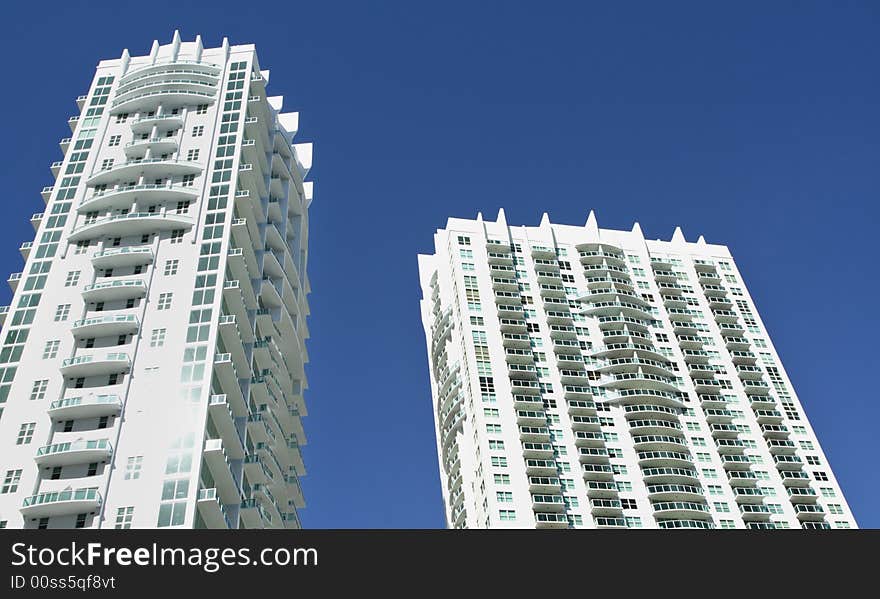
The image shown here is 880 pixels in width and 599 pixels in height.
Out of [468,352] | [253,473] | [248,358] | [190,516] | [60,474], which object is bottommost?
[190,516]

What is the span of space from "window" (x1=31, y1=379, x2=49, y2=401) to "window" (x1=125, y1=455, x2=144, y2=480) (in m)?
10.7

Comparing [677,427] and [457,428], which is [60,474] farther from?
[677,427]

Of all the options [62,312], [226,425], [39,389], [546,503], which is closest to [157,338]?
[226,425]

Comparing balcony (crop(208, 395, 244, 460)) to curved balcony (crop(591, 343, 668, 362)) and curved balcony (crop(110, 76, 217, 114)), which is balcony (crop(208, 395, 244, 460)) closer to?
curved balcony (crop(110, 76, 217, 114))

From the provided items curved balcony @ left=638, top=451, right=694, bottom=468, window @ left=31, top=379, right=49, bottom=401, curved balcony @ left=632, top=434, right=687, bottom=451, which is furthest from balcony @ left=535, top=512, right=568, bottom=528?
window @ left=31, top=379, right=49, bottom=401

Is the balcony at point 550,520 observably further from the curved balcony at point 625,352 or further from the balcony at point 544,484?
the curved balcony at point 625,352

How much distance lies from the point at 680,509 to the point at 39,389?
2682 inches

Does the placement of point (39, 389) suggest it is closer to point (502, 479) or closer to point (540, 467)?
point (502, 479)

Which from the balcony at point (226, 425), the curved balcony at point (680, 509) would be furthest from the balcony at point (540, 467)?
the balcony at point (226, 425)

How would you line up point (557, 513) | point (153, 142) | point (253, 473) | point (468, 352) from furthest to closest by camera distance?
point (468, 352), point (557, 513), point (153, 142), point (253, 473)
